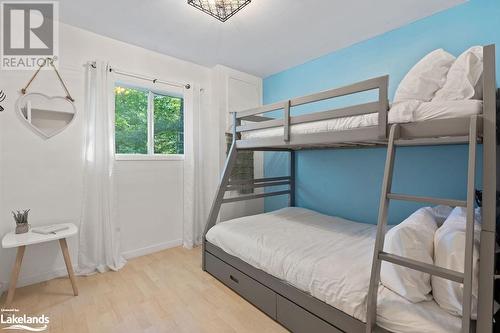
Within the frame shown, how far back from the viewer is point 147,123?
301 centimetres

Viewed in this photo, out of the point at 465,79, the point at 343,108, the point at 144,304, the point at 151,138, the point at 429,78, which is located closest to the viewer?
the point at 465,79

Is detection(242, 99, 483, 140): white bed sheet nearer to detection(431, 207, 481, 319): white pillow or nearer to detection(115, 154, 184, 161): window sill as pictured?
detection(431, 207, 481, 319): white pillow

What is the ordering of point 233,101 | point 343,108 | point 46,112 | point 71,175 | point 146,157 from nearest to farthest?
point 343,108 → point 46,112 → point 71,175 → point 146,157 → point 233,101

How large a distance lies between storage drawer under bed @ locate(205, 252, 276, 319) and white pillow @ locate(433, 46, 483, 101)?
1.75m

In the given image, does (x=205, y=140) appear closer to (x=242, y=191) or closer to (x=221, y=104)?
(x=221, y=104)

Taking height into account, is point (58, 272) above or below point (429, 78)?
below

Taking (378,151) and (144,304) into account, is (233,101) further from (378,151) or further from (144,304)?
(144,304)

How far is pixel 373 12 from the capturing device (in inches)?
83.5

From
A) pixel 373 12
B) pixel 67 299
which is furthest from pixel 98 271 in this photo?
pixel 373 12

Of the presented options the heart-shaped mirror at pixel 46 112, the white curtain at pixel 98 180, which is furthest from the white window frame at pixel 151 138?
the heart-shaped mirror at pixel 46 112

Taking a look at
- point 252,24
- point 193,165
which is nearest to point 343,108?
point 252,24

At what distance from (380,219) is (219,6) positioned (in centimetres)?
202

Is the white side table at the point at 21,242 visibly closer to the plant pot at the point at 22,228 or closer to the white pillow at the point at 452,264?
the plant pot at the point at 22,228

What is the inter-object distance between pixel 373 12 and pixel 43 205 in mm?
3554
